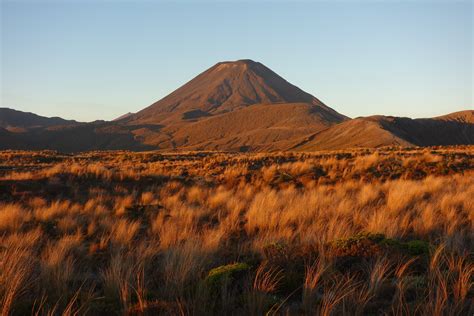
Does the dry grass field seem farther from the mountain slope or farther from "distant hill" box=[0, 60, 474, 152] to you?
"distant hill" box=[0, 60, 474, 152]

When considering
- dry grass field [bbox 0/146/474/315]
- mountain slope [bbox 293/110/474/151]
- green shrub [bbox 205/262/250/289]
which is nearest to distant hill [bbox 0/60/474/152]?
mountain slope [bbox 293/110/474/151]

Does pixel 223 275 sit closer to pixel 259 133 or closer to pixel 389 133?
pixel 389 133

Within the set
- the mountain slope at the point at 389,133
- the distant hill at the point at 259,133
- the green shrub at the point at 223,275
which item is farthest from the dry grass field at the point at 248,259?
the distant hill at the point at 259,133

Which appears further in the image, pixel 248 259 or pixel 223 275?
pixel 248 259

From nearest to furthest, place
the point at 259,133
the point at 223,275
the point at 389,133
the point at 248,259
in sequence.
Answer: the point at 223,275
the point at 248,259
the point at 389,133
the point at 259,133

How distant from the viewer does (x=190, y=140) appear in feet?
477

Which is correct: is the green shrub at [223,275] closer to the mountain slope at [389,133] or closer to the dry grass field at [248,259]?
the dry grass field at [248,259]

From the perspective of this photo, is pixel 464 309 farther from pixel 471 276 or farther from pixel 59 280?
pixel 59 280

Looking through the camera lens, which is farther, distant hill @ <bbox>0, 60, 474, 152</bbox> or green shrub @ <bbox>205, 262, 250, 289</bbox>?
distant hill @ <bbox>0, 60, 474, 152</bbox>

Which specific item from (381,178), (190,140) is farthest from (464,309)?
(190,140)

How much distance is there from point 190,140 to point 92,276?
466 feet

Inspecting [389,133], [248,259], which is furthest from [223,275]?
[389,133]

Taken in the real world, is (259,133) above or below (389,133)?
above

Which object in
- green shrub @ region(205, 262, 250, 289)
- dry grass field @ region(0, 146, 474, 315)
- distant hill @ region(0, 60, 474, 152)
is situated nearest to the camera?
dry grass field @ region(0, 146, 474, 315)
